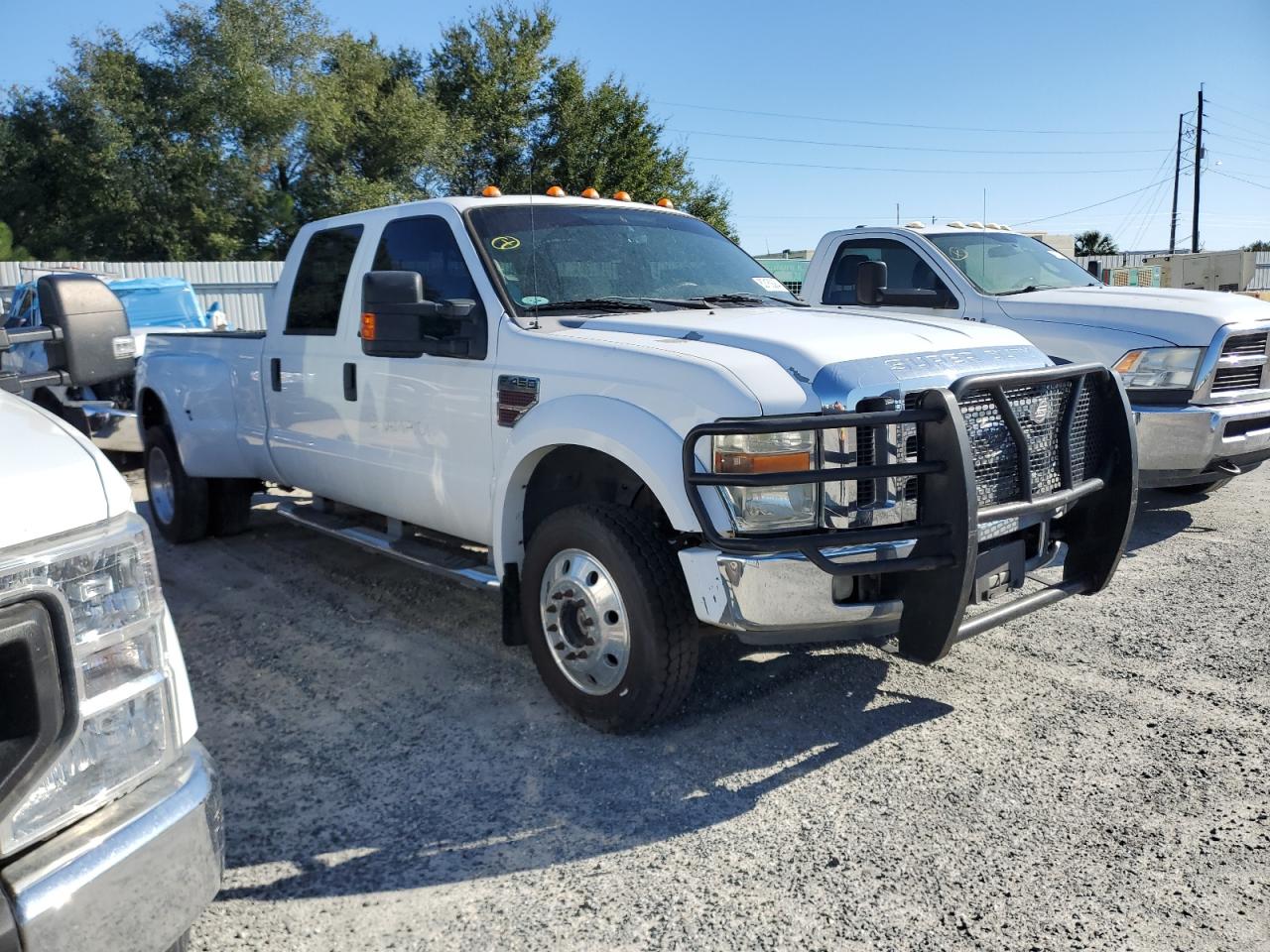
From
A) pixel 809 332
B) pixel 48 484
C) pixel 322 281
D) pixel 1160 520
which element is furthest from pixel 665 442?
pixel 1160 520

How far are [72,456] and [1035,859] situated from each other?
107 inches

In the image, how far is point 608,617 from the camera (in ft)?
12.4

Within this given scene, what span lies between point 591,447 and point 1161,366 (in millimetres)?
4467

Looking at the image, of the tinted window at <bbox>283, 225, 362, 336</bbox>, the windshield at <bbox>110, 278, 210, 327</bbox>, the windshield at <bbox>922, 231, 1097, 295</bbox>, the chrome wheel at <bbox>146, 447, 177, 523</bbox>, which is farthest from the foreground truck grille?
the windshield at <bbox>110, 278, 210, 327</bbox>

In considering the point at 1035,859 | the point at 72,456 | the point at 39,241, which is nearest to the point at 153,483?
the point at 72,456

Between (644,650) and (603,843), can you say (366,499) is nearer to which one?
(644,650)

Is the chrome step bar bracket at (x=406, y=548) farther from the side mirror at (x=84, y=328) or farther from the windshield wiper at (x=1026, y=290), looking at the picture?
the windshield wiper at (x=1026, y=290)

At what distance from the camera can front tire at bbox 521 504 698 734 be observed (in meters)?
3.59

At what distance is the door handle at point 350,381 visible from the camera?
520 centimetres

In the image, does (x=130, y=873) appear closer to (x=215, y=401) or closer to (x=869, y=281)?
(x=215, y=401)

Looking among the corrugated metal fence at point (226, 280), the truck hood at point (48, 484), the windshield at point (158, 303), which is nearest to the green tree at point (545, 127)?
the corrugated metal fence at point (226, 280)

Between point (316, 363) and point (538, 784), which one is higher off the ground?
point (316, 363)

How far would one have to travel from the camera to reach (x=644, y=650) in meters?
3.60

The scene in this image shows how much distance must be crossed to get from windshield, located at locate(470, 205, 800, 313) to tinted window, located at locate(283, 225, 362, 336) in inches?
42.8
